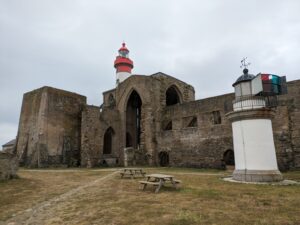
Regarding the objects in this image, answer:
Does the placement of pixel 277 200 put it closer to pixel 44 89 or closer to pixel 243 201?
pixel 243 201

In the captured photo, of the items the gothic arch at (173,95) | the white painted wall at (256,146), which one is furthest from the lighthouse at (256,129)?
the gothic arch at (173,95)

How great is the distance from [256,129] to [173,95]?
1580 cm

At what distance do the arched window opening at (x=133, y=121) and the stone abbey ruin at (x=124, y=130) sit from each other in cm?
189

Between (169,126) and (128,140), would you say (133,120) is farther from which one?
(169,126)

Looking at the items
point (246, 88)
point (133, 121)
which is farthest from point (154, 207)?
point (133, 121)

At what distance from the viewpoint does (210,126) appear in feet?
50.6

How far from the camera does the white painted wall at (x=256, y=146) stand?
26.1ft

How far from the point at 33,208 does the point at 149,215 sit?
249 centimetres

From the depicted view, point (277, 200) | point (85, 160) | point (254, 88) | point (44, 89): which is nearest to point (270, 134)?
point (254, 88)

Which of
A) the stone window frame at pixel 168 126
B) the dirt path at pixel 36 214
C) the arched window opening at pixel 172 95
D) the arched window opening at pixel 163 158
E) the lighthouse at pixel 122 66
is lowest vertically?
the dirt path at pixel 36 214

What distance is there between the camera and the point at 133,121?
78.3 ft

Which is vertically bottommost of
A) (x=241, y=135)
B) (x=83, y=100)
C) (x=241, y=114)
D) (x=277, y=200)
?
(x=277, y=200)

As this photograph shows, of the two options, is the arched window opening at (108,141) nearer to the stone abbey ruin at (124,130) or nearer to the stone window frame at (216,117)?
the stone abbey ruin at (124,130)

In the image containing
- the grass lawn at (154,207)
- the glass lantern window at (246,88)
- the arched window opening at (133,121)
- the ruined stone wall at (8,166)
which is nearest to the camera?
the grass lawn at (154,207)
